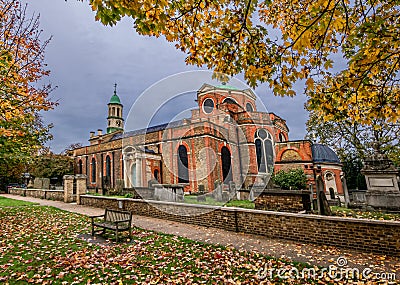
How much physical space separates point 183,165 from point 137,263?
1920 centimetres

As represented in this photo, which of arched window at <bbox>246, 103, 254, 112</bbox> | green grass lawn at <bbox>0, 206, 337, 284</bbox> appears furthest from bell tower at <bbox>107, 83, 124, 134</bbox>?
green grass lawn at <bbox>0, 206, 337, 284</bbox>

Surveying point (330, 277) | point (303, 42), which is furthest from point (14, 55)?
point (330, 277)

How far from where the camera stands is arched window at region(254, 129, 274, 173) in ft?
86.8

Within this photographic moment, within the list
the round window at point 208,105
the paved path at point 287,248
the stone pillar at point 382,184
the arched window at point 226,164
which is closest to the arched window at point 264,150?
the arched window at point 226,164

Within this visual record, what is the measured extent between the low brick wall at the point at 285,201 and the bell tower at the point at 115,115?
40.4 m

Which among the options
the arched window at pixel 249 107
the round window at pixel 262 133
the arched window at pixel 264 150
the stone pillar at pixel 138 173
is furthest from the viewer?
the arched window at pixel 249 107

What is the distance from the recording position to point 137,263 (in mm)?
4637

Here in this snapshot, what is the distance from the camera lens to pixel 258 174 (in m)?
25.9

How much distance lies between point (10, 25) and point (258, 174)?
24441mm

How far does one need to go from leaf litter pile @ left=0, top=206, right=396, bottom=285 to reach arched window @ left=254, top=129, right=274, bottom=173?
2169 cm

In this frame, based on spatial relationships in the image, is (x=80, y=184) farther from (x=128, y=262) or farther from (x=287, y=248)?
(x=287, y=248)

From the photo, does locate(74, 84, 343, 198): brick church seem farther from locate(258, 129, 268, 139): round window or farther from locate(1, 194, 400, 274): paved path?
locate(1, 194, 400, 274): paved path

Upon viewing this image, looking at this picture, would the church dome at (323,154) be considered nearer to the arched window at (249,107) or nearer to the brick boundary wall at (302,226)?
the arched window at (249,107)

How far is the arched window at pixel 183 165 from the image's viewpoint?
75.9 ft
